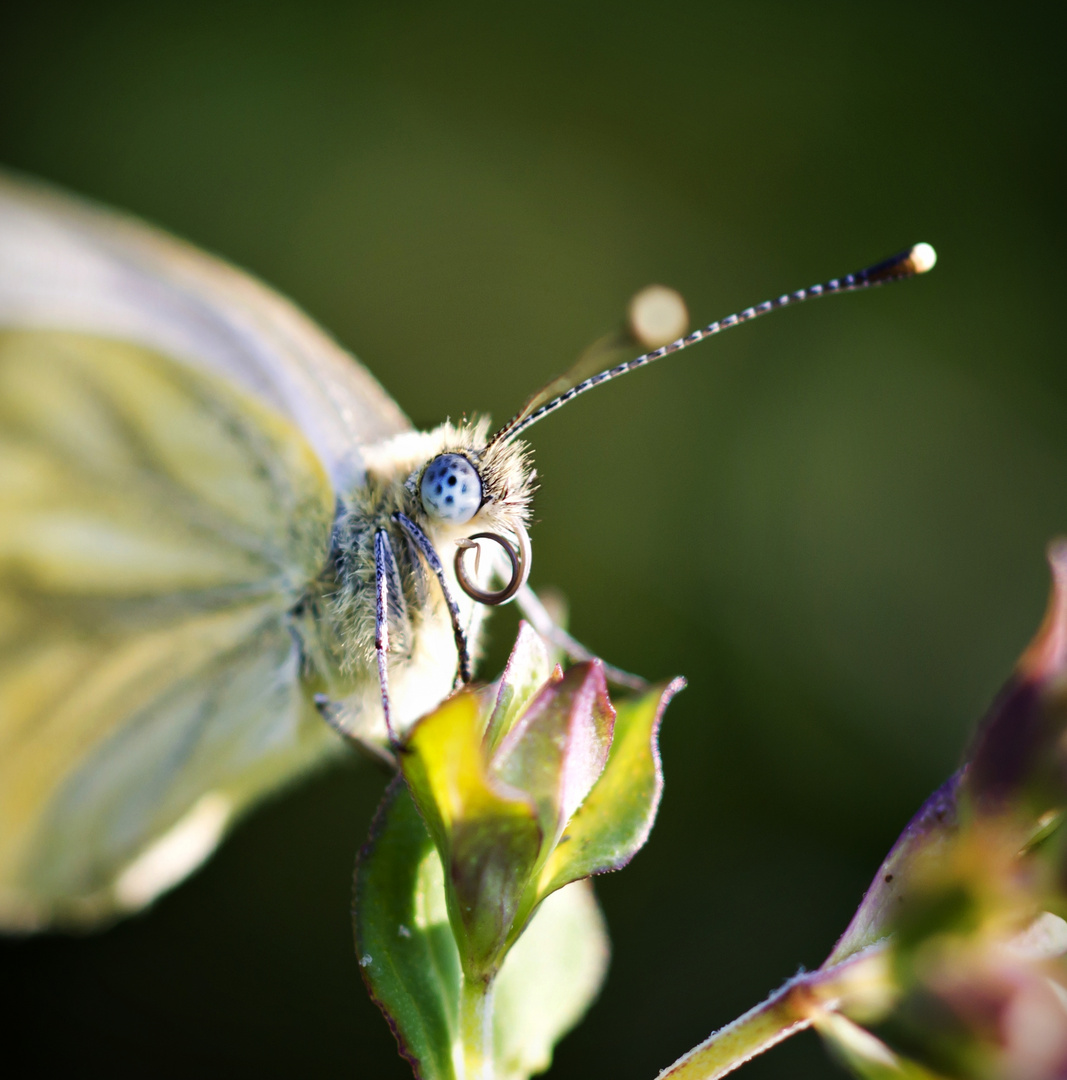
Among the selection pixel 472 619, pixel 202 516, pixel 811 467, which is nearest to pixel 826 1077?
pixel 811 467

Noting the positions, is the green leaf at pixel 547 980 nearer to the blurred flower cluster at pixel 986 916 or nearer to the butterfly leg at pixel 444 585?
the butterfly leg at pixel 444 585

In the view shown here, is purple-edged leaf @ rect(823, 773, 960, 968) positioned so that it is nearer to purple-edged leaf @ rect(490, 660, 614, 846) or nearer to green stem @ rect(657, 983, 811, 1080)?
green stem @ rect(657, 983, 811, 1080)

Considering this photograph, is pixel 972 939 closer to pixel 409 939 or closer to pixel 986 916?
pixel 986 916

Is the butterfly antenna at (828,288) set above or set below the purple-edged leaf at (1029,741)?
above

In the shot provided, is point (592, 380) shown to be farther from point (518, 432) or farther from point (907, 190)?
point (907, 190)

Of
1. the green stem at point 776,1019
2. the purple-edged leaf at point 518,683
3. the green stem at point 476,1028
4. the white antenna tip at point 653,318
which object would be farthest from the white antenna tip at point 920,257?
the green stem at point 476,1028

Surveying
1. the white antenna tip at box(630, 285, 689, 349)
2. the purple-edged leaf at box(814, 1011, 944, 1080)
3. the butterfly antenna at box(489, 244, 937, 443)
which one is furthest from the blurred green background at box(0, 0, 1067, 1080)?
the purple-edged leaf at box(814, 1011, 944, 1080)

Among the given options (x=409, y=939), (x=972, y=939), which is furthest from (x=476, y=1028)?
(x=972, y=939)
